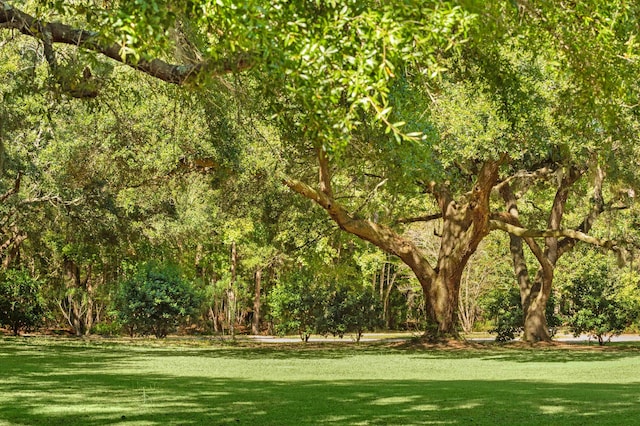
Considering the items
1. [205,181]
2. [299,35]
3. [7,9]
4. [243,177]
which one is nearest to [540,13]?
[299,35]

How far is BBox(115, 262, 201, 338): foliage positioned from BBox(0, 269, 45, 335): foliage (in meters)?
3.20

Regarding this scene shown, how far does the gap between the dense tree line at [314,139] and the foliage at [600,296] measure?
0.46 feet

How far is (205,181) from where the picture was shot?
1030 inches

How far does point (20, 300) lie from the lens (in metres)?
33.4

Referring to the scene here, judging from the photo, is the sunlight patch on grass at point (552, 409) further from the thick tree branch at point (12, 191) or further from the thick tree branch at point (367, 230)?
the thick tree branch at point (12, 191)

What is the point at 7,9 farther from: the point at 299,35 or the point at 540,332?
the point at 540,332

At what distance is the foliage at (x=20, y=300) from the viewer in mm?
32844

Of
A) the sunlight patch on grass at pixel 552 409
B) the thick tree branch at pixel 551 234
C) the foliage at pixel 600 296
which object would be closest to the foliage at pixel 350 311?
the thick tree branch at pixel 551 234

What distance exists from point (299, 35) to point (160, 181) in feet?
65.7

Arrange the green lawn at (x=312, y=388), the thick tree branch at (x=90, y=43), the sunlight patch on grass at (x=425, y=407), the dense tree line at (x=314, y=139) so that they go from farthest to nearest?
1. the sunlight patch on grass at (x=425, y=407)
2. the green lawn at (x=312, y=388)
3. the thick tree branch at (x=90, y=43)
4. the dense tree line at (x=314, y=139)

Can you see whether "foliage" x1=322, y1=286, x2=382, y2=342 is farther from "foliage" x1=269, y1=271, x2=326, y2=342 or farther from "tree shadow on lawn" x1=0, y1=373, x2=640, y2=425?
"tree shadow on lawn" x1=0, y1=373, x2=640, y2=425

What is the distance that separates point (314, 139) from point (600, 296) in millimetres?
27293

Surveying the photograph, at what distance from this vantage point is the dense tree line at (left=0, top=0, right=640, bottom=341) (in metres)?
6.45

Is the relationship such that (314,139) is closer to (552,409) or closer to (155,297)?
(552,409)
